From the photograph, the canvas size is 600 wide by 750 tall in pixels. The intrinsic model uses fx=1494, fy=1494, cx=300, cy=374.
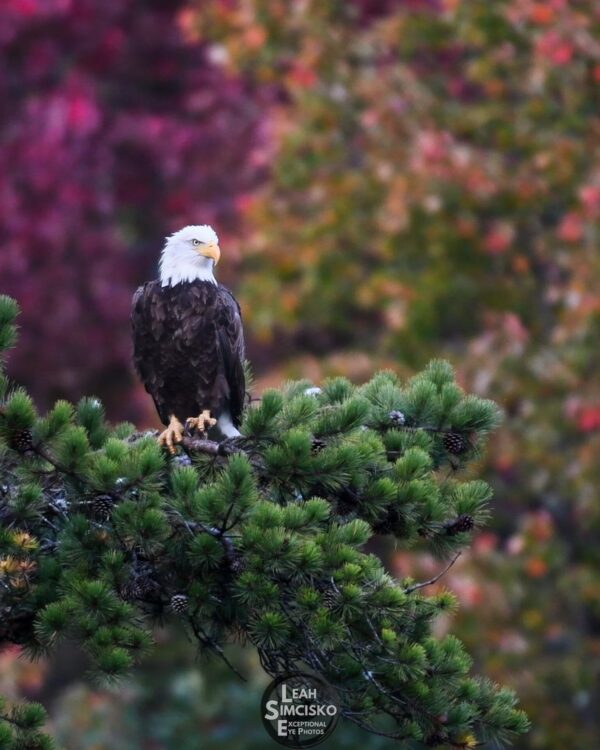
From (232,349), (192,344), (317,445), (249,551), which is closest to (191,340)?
(192,344)

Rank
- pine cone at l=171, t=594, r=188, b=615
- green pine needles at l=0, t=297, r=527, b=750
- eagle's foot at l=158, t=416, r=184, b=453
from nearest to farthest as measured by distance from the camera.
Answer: green pine needles at l=0, t=297, r=527, b=750 < pine cone at l=171, t=594, r=188, b=615 < eagle's foot at l=158, t=416, r=184, b=453

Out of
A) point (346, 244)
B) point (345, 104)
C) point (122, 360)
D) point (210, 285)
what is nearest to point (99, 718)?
point (122, 360)

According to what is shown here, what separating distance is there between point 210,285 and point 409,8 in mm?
4422

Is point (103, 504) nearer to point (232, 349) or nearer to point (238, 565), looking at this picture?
point (238, 565)

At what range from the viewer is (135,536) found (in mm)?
3736

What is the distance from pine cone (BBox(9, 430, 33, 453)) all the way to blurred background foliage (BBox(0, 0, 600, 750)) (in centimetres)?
463

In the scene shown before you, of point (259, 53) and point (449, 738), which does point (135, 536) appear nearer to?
point (449, 738)

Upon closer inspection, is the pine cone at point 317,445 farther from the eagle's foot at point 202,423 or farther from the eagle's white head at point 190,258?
the eagle's white head at point 190,258

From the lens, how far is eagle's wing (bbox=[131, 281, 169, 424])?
18.1 ft

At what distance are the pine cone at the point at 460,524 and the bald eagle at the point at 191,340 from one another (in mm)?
1492

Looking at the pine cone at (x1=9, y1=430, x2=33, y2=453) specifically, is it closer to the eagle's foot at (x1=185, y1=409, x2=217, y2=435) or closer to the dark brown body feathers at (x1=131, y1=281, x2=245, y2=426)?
the eagle's foot at (x1=185, y1=409, x2=217, y2=435)

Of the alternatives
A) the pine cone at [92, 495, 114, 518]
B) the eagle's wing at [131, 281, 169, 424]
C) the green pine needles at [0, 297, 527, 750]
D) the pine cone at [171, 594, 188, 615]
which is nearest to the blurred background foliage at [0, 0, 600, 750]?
the eagle's wing at [131, 281, 169, 424]

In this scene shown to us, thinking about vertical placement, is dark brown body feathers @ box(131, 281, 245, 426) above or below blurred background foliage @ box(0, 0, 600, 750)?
below

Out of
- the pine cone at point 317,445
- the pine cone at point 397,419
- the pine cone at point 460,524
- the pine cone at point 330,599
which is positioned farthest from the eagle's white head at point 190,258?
the pine cone at point 330,599
